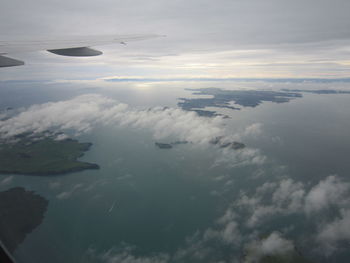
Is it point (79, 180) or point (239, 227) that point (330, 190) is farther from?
point (79, 180)

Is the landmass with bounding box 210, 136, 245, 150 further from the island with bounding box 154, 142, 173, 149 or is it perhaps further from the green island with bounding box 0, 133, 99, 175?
the green island with bounding box 0, 133, 99, 175

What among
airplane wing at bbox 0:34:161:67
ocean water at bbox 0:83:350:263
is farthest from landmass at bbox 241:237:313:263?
airplane wing at bbox 0:34:161:67

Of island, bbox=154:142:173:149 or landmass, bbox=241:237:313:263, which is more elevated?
landmass, bbox=241:237:313:263

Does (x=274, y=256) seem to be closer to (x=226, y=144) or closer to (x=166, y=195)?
(x=166, y=195)

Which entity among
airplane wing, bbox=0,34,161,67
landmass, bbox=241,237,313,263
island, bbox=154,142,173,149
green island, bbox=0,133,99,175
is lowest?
green island, bbox=0,133,99,175

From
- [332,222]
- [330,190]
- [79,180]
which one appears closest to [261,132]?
[330,190]

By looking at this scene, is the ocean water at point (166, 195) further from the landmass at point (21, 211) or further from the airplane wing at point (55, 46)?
the airplane wing at point (55, 46)

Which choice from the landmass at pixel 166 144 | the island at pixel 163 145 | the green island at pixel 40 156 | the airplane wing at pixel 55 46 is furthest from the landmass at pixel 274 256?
the landmass at pixel 166 144
